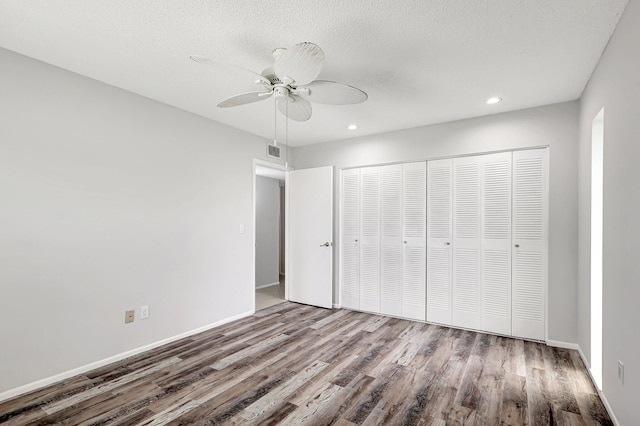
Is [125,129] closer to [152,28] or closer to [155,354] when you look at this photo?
[152,28]

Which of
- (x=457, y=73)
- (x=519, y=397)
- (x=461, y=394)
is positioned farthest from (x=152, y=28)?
(x=519, y=397)

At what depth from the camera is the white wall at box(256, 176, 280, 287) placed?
6.18 metres

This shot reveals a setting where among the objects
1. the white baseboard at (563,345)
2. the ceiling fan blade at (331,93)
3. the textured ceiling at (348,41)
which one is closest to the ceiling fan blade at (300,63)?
the ceiling fan blade at (331,93)

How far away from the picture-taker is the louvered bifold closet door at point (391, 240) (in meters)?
4.07

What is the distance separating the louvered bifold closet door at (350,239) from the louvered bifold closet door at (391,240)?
1.20 ft

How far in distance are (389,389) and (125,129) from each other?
3.20m

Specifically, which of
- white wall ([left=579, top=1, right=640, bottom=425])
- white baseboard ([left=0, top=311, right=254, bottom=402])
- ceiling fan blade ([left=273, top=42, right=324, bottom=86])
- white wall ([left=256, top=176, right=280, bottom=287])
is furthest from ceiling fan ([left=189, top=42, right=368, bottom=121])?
white wall ([left=256, top=176, right=280, bottom=287])

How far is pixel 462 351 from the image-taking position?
302 cm

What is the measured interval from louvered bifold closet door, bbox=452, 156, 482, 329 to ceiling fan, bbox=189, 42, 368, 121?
2.01 m

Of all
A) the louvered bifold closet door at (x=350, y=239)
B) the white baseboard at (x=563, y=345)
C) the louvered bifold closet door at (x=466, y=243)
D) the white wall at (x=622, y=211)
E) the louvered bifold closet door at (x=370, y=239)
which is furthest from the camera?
the louvered bifold closet door at (x=350, y=239)

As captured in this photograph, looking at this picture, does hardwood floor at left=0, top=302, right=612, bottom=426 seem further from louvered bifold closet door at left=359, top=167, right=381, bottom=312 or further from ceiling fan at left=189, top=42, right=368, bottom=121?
ceiling fan at left=189, top=42, right=368, bottom=121

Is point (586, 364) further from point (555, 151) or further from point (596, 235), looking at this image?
point (555, 151)

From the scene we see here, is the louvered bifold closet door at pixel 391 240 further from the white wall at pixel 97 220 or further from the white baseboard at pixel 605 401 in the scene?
the white wall at pixel 97 220

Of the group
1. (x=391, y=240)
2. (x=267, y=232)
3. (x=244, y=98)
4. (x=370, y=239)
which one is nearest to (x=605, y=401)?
(x=391, y=240)
